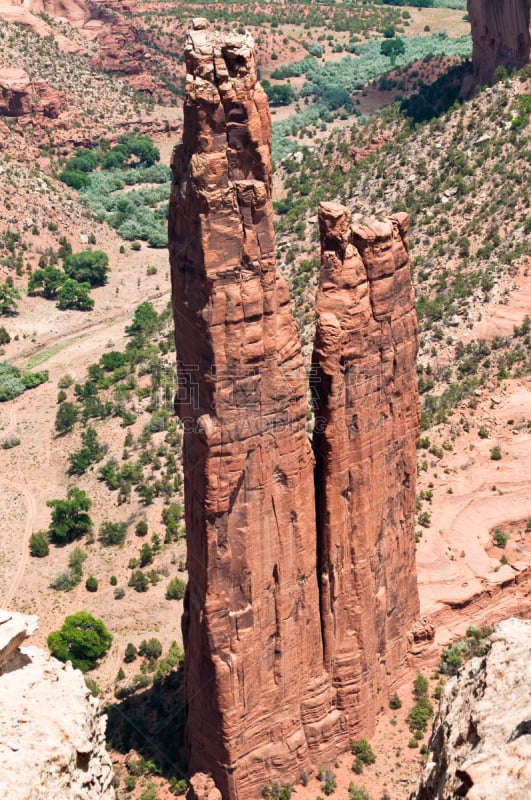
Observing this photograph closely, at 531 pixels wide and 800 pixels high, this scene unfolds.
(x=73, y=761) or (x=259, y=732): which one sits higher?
(x=73, y=761)

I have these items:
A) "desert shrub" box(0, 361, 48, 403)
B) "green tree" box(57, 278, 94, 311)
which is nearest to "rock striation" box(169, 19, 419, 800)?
"desert shrub" box(0, 361, 48, 403)

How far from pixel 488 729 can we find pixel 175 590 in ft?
126

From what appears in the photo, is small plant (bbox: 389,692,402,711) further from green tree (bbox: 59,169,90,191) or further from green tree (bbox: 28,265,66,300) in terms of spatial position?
green tree (bbox: 59,169,90,191)

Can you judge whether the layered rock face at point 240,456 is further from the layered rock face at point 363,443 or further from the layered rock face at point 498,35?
the layered rock face at point 498,35

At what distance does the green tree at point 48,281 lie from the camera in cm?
10181

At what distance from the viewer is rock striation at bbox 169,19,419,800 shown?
28531 millimetres

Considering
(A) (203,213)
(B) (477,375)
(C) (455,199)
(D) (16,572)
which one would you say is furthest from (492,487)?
(C) (455,199)

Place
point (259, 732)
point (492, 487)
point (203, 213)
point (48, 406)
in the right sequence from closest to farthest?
point (203, 213) < point (259, 732) < point (492, 487) < point (48, 406)

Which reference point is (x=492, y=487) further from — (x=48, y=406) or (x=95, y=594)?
(x=48, y=406)

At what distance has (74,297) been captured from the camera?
99438 millimetres

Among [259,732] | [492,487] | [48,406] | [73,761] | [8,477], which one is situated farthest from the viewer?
[48,406]

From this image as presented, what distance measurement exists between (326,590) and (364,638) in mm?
3177

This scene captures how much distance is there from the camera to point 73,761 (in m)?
18.8

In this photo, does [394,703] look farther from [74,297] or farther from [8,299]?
[8,299]
